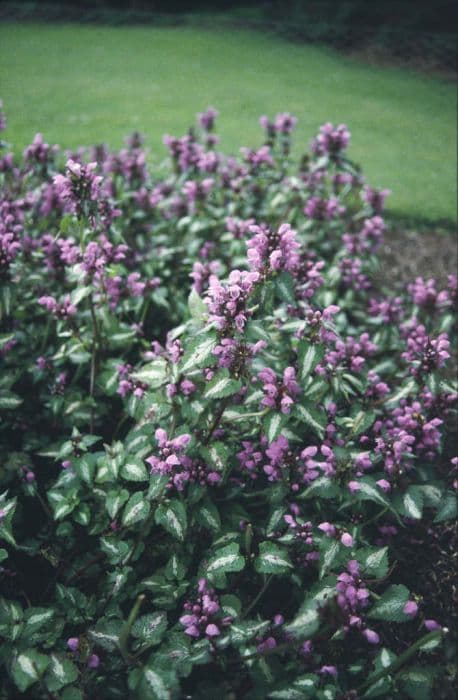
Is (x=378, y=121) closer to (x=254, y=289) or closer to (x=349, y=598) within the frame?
(x=254, y=289)

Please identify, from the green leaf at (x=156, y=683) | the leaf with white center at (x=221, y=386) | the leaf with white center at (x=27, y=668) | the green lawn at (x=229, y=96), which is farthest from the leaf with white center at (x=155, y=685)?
the green lawn at (x=229, y=96)

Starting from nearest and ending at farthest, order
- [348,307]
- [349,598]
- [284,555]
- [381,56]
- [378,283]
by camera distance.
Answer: [349,598] → [284,555] → [348,307] → [378,283] → [381,56]

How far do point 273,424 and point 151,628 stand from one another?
815 millimetres

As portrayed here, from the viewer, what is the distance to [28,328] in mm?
3025

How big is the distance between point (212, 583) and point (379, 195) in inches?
114

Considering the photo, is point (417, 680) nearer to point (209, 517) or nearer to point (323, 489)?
point (323, 489)

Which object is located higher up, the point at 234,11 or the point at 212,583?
the point at 234,11

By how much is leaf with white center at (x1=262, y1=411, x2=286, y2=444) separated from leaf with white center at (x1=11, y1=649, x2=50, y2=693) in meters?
0.98

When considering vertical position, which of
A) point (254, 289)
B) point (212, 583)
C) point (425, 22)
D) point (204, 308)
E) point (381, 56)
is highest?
point (425, 22)

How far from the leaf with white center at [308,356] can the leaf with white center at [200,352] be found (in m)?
0.38

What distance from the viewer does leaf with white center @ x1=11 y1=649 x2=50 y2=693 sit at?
5.21 feet

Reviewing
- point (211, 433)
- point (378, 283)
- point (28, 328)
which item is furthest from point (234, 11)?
point (211, 433)

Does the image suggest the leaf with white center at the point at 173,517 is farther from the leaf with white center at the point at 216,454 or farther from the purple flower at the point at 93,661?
the purple flower at the point at 93,661

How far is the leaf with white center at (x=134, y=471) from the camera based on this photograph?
2.02 meters
